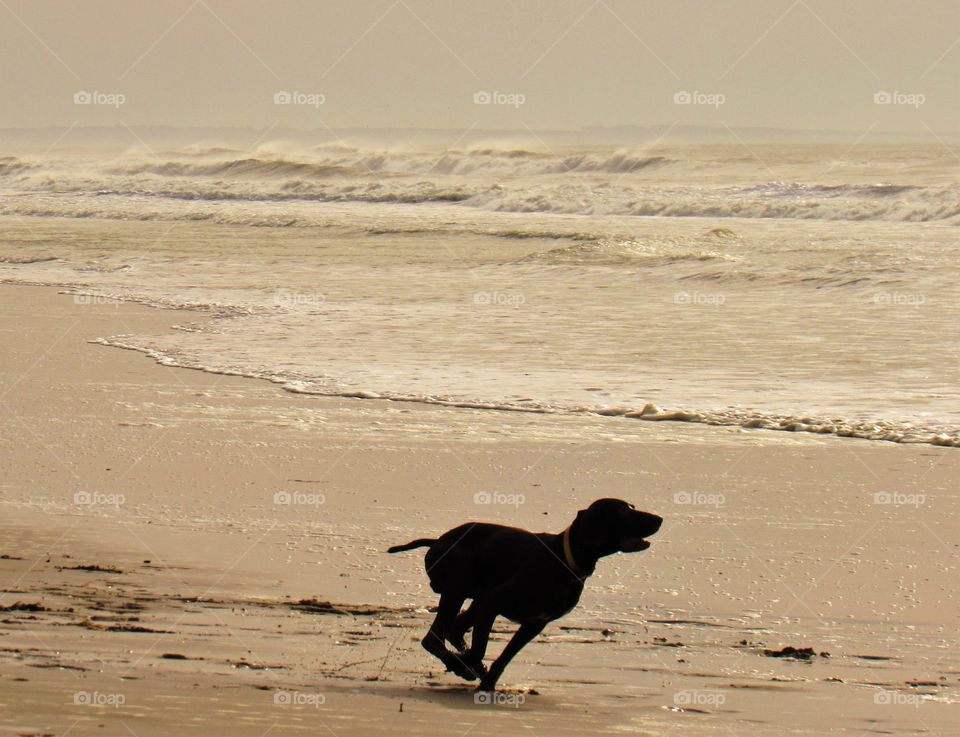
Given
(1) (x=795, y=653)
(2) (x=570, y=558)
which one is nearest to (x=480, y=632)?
(2) (x=570, y=558)

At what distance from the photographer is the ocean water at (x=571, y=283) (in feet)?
35.8

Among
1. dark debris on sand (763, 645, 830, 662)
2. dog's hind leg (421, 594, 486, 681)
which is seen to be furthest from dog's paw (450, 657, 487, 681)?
dark debris on sand (763, 645, 830, 662)

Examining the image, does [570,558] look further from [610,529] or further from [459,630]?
[459,630]

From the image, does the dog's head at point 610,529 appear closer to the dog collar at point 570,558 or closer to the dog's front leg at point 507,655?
the dog collar at point 570,558

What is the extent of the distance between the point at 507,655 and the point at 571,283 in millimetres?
16413

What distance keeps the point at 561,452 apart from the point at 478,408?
5.40 ft

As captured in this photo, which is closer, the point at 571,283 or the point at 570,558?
the point at 570,558

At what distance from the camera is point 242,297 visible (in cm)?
1808

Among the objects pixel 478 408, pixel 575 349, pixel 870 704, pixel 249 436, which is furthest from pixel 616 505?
pixel 575 349

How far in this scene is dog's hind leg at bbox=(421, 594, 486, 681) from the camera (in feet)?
14.0

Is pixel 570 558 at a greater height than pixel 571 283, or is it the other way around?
pixel 571 283

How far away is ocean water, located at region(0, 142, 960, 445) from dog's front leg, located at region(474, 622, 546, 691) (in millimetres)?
5428

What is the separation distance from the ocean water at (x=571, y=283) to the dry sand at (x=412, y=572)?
1.41m

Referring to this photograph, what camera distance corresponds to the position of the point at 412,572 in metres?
5.77
